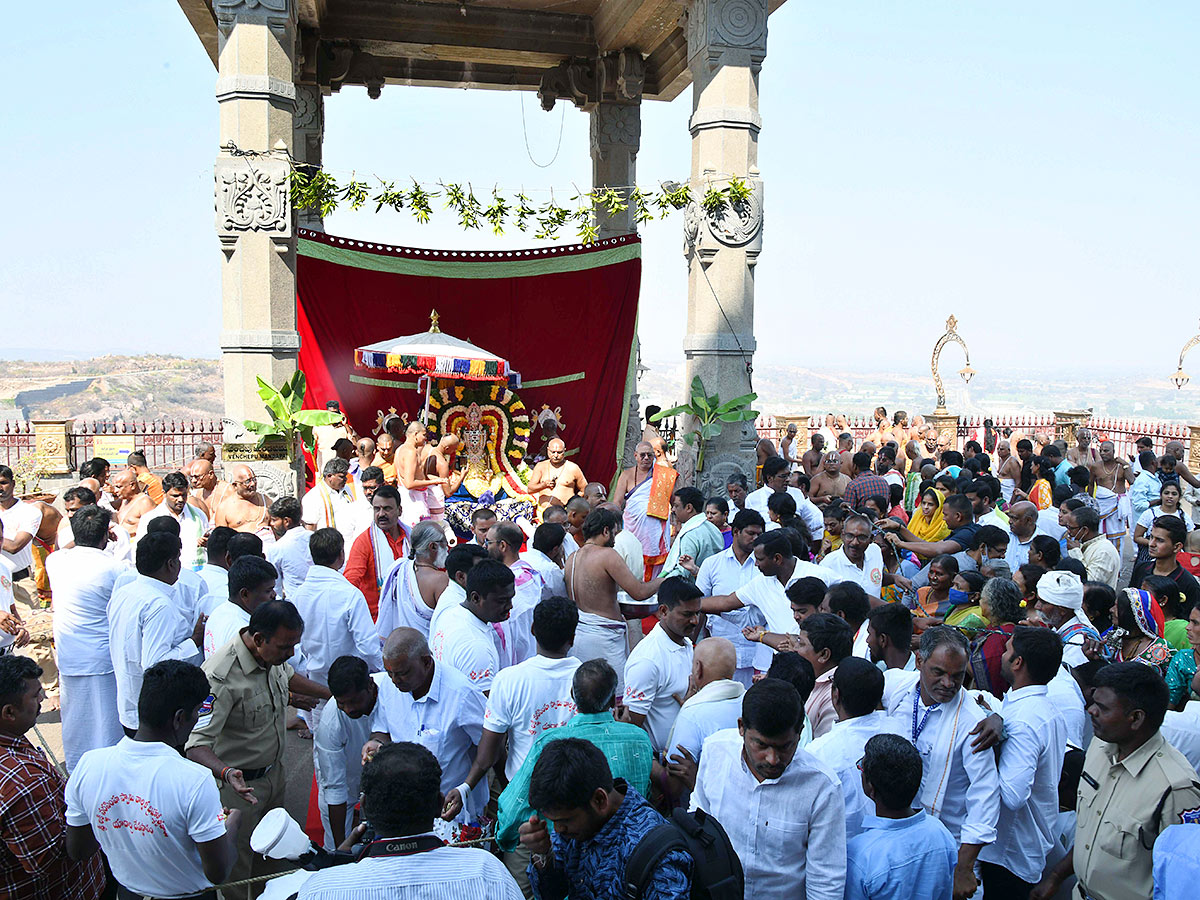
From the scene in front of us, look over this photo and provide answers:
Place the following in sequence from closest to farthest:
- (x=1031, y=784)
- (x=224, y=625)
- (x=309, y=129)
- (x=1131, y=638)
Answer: (x=1031, y=784)
(x=224, y=625)
(x=1131, y=638)
(x=309, y=129)

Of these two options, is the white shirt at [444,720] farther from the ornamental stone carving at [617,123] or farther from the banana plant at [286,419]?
the ornamental stone carving at [617,123]

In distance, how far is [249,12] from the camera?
9305 millimetres

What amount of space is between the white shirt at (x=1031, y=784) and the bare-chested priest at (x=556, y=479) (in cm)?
642

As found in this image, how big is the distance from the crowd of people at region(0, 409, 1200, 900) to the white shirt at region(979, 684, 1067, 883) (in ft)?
0.03

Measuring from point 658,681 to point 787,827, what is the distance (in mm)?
1242

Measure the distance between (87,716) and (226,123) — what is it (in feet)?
21.4

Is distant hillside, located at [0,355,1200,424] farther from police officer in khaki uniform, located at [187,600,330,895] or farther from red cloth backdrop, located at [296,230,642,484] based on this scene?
police officer in khaki uniform, located at [187,600,330,895]

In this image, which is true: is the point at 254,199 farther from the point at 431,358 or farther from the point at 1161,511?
the point at 1161,511

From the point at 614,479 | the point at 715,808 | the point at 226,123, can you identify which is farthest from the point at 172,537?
the point at 614,479

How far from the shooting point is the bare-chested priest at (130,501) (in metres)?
6.97

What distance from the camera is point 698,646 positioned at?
374cm

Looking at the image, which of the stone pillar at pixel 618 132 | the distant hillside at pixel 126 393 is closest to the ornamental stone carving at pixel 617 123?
the stone pillar at pixel 618 132

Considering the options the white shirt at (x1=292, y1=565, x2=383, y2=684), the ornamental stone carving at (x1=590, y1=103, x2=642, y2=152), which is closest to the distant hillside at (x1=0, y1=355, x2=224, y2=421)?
the ornamental stone carving at (x1=590, y1=103, x2=642, y2=152)

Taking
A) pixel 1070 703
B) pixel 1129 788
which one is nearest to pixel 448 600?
pixel 1070 703
